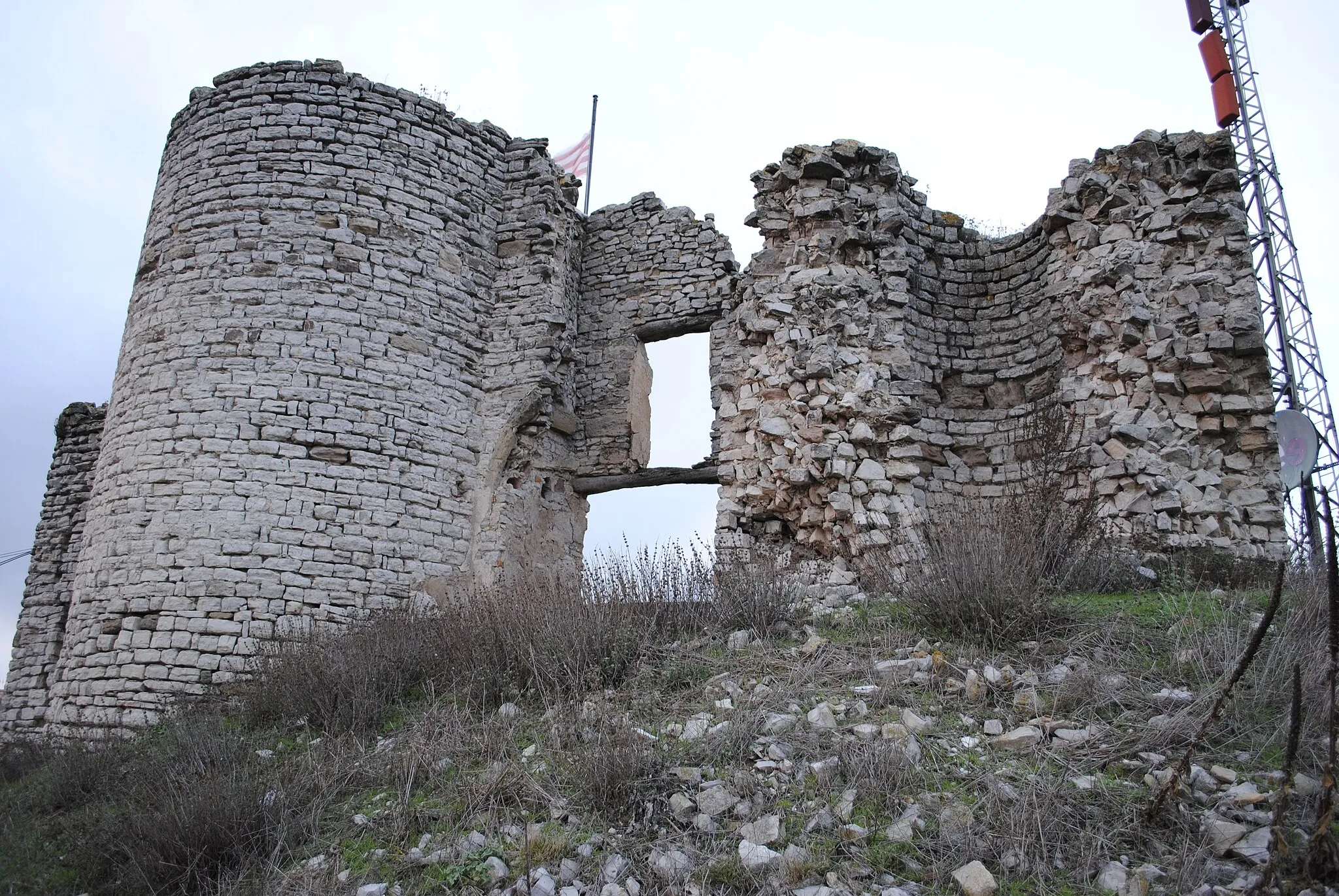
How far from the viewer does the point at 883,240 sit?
8.33 metres

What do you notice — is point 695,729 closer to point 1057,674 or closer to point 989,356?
point 1057,674

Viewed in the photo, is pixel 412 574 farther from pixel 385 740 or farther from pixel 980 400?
pixel 980 400

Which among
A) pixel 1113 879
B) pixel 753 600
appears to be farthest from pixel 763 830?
pixel 753 600

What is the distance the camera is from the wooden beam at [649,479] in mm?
10164

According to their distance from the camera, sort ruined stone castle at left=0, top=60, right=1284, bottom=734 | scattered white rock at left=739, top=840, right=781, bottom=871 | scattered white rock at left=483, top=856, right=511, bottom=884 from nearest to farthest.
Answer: scattered white rock at left=739, top=840, right=781, bottom=871
scattered white rock at left=483, top=856, right=511, bottom=884
ruined stone castle at left=0, top=60, right=1284, bottom=734

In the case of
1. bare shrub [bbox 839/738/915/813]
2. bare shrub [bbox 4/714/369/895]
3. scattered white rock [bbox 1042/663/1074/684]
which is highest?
scattered white rock [bbox 1042/663/1074/684]

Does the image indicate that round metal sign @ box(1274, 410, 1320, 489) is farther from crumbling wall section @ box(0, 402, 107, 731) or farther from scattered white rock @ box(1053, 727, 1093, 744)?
crumbling wall section @ box(0, 402, 107, 731)

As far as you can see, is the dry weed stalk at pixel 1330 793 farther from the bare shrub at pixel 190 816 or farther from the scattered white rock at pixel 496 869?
the bare shrub at pixel 190 816

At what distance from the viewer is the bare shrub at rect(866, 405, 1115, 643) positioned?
5.03 metres

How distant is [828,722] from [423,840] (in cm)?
187

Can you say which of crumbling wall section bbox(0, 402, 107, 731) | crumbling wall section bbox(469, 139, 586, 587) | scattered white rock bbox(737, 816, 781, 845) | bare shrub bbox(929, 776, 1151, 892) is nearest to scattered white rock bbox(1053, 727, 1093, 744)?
bare shrub bbox(929, 776, 1151, 892)

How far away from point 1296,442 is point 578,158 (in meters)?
11.4

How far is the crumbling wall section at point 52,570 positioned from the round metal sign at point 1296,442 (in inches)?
474

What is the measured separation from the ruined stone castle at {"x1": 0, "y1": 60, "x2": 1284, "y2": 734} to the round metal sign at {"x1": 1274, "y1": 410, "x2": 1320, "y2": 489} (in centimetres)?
105
